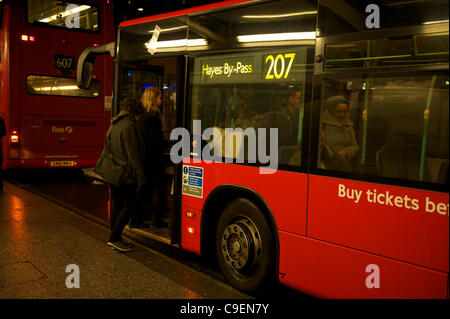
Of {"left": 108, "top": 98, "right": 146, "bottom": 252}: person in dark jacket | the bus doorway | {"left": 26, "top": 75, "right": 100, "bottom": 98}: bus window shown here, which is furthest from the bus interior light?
{"left": 26, "top": 75, "right": 100, "bottom": 98}: bus window

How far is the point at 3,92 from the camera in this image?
10602 mm

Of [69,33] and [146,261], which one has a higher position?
[69,33]

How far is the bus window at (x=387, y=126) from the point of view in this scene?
3.13 m

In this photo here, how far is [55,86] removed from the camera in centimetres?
1102

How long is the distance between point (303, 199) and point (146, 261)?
238 cm

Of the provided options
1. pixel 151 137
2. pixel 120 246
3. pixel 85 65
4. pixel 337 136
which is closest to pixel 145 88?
pixel 85 65

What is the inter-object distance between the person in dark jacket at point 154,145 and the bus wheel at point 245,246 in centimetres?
185

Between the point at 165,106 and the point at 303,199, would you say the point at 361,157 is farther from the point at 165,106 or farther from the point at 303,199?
the point at 165,106

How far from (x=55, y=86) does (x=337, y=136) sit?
29.2ft

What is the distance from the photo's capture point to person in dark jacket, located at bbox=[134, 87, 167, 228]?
20.5 feet

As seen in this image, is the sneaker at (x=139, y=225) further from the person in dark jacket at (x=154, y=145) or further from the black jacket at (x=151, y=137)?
the black jacket at (x=151, y=137)

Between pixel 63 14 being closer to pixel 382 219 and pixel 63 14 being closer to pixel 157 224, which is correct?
pixel 157 224

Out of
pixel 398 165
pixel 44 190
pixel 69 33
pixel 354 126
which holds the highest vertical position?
pixel 69 33
